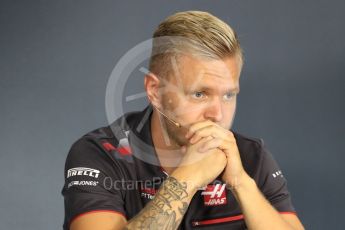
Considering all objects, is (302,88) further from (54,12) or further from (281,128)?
(54,12)

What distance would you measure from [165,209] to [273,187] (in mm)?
380

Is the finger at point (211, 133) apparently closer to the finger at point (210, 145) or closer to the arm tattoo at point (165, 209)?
the finger at point (210, 145)

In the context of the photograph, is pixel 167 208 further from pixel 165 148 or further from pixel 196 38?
pixel 196 38

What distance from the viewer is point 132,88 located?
241cm

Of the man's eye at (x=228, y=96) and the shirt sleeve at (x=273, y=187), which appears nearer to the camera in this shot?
the man's eye at (x=228, y=96)

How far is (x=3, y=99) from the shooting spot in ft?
8.09

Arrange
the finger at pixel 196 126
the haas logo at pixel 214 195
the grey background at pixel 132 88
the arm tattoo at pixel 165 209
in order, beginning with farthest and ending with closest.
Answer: the grey background at pixel 132 88
the haas logo at pixel 214 195
the finger at pixel 196 126
the arm tattoo at pixel 165 209

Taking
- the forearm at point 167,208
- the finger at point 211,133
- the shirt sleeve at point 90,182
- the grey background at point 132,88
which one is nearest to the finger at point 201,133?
the finger at point 211,133

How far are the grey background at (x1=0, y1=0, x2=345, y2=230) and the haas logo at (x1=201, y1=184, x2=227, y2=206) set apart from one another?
2.99 ft

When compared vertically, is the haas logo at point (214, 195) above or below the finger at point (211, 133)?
below

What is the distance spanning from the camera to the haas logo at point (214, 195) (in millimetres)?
1531

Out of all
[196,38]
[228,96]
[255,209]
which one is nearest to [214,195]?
[255,209]

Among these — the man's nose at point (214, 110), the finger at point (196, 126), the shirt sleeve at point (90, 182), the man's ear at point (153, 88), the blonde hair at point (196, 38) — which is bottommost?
the shirt sleeve at point (90, 182)

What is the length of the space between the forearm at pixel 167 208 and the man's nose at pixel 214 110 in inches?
7.3
